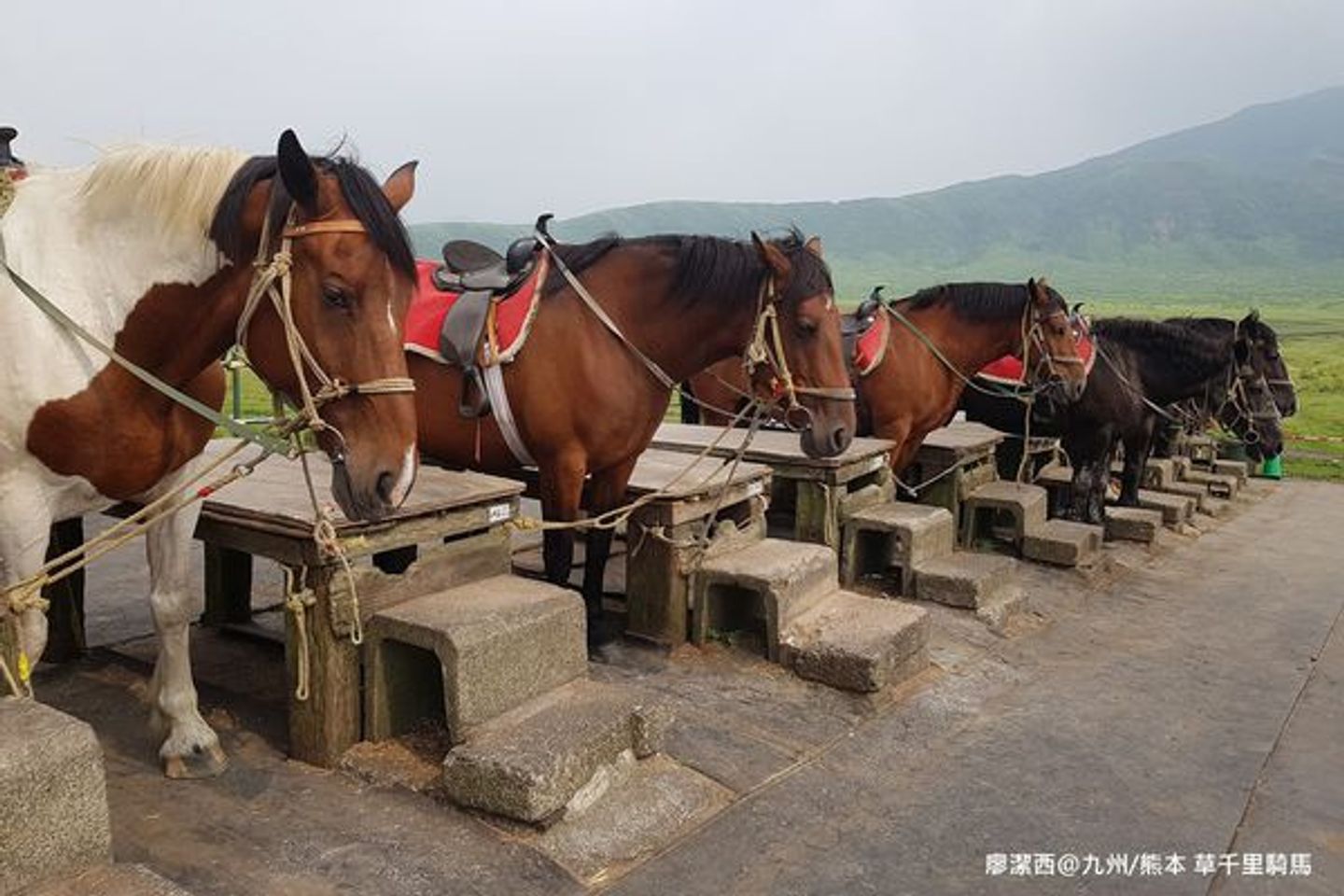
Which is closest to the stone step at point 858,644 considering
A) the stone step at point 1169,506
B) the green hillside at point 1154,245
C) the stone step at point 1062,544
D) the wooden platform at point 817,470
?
the wooden platform at point 817,470

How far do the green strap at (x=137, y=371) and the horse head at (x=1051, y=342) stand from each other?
5.65 m

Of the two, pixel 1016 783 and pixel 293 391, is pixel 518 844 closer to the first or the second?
pixel 293 391

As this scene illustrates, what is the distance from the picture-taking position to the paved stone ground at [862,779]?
283cm

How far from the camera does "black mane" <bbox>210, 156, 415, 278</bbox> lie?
2.49m

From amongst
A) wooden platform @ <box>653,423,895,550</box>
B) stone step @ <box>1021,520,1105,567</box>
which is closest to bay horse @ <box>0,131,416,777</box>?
wooden platform @ <box>653,423,895,550</box>

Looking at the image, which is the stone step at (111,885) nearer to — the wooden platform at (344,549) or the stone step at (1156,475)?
the wooden platform at (344,549)

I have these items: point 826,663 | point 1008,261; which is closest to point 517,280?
point 826,663

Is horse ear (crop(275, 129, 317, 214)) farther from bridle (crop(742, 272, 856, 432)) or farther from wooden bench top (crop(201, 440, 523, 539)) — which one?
bridle (crop(742, 272, 856, 432))

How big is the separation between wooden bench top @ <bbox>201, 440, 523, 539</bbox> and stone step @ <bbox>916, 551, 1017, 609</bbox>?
290cm

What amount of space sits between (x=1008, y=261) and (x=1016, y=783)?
17647cm

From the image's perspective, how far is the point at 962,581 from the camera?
5.59 metres

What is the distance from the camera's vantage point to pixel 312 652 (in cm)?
323

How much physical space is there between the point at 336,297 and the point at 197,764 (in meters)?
1.80

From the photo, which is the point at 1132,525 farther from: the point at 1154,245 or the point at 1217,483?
the point at 1154,245
